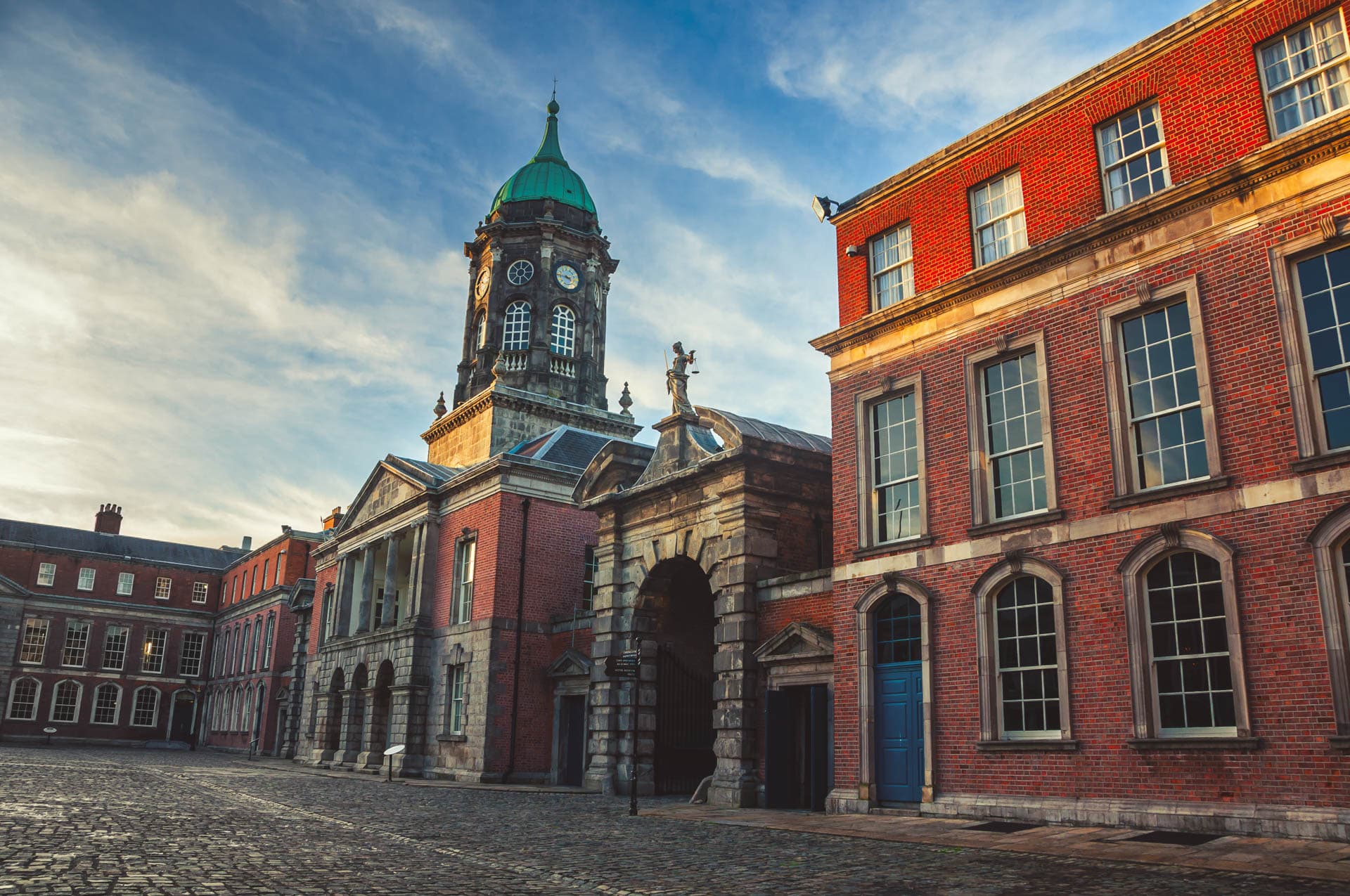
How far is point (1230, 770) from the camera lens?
11.3 meters

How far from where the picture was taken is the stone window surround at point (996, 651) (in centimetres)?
1322

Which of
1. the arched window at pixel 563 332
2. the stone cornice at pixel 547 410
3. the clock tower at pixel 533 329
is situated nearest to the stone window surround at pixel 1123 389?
the stone cornice at pixel 547 410

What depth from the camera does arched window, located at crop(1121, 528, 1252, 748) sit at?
38.2ft

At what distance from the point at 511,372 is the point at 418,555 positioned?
460 inches

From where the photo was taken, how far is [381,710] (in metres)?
33.7

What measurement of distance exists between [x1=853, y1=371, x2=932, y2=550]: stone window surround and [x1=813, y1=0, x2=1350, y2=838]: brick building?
5 centimetres

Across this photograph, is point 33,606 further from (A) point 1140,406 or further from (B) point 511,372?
(A) point 1140,406

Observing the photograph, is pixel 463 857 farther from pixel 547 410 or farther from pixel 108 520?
pixel 108 520

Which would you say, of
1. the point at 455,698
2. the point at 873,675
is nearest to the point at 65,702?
the point at 455,698

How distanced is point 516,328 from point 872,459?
2871 centimetres

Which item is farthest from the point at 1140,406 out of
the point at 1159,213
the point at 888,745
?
the point at 888,745

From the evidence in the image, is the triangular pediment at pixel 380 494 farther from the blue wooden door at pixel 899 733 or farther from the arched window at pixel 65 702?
the arched window at pixel 65 702


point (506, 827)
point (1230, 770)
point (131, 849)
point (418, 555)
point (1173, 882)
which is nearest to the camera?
point (1173, 882)

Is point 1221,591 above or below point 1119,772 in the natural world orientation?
above
